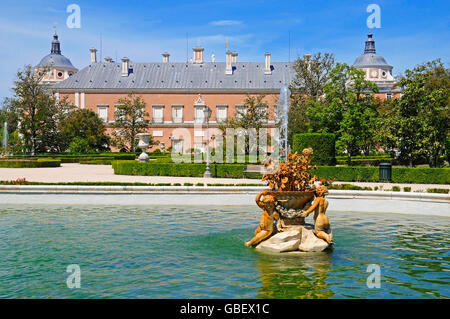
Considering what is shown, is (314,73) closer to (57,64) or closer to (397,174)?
(397,174)

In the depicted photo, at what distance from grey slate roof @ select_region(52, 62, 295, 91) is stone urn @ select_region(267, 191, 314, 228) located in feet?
169

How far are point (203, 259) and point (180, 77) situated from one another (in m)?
Result: 55.6

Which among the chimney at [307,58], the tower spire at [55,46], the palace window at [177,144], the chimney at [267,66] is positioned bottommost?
the palace window at [177,144]

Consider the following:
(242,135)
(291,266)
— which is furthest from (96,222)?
(242,135)

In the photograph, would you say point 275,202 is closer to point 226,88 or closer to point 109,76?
point 226,88

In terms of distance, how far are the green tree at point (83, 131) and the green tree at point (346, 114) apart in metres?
23.6

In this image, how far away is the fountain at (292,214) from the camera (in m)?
7.44

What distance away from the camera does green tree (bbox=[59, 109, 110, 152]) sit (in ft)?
139

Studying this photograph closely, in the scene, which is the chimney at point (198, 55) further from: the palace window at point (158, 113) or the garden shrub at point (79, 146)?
the garden shrub at point (79, 146)

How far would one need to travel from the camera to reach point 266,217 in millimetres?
7484

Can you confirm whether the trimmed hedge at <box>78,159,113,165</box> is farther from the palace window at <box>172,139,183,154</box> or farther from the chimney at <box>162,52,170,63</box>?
the chimney at <box>162,52,170,63</box>

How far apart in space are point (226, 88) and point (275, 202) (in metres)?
52.8

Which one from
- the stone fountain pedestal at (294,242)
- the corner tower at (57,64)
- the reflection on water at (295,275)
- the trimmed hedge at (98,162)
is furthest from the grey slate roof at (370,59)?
the reflection on water at (295,275)

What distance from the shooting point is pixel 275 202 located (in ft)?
24.9
